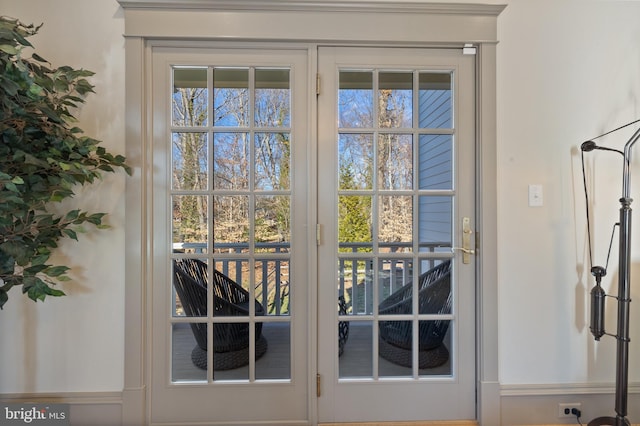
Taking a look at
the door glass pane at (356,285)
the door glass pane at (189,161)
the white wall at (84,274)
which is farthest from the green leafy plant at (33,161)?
the door glass pane at (356,285)

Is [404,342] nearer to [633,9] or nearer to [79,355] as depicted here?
[79,355]

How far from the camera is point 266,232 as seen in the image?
1767mm

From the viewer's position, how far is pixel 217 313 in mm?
1762

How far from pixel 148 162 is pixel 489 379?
2.13 m

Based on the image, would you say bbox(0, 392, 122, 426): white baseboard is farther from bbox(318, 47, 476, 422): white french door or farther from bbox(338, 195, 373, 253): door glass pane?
bbox(338, 195, 373, 253): door glass pane

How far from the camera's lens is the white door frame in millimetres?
1669

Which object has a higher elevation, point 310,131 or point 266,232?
point 310,131

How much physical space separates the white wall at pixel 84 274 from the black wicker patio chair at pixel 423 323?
142 cm

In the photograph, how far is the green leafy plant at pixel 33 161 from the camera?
1298 mm

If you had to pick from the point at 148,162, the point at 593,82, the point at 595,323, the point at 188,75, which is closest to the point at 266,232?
the point at 148,162

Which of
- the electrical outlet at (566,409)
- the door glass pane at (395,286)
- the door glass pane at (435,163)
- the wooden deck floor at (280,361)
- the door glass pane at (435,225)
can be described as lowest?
the electrical outlet at (566,409)

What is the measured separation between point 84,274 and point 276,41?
5.14 ft

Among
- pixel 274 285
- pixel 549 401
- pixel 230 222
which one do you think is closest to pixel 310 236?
pixel 274 285

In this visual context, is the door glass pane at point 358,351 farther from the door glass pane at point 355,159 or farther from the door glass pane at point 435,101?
the door glass pane at point 435,101
